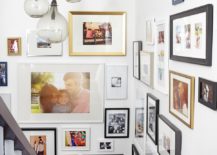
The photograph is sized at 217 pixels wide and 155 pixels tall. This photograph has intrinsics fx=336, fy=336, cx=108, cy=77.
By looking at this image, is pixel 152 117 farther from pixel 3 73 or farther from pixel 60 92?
pixel 3 73

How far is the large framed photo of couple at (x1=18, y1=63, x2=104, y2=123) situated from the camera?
3033 mm

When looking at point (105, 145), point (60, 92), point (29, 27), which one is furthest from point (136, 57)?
point (29, 27)

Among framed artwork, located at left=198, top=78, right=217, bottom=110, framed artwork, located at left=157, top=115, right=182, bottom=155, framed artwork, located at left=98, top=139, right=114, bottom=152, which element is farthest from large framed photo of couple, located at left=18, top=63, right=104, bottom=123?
framed artwork, located at left=198, top=78, right=217, bottom=110

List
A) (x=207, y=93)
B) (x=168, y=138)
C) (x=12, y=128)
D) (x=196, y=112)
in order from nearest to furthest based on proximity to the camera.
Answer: (x=12, y=128) → (x=207, y=93) → (x=196, y=112) → (x=168, y=138)

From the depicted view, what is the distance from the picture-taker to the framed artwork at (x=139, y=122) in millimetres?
2643

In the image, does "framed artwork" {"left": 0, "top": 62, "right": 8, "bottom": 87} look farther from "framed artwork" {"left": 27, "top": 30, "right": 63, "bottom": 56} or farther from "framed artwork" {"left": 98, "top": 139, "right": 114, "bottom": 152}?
"framed artwork" {"left": 98, "top": 139, "right": 114, "bottom": 152}

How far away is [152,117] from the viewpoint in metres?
2.24

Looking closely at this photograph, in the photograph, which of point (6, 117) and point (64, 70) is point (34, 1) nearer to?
point (64, 70)

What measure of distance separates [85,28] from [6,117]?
7.76 feet

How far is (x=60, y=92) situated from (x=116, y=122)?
0.58 m

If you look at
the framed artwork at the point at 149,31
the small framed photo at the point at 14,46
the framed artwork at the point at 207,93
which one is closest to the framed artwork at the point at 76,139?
the small framed photo at the point at 14,46

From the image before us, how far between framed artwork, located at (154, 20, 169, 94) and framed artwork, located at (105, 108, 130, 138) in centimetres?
103

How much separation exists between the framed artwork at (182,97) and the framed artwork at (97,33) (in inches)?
53.5

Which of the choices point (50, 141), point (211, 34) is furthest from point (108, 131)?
point (211, 34)
